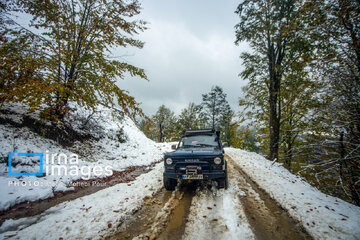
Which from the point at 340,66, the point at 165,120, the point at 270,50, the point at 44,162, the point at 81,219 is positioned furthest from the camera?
the point at 165,120

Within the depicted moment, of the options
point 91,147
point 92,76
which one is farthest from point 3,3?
point 91,147

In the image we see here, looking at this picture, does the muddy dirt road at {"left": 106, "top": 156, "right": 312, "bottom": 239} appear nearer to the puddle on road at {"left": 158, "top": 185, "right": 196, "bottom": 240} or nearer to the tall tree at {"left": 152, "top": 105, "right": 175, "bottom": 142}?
the puddle on road at {"left": 158, "top": 185, "right": 196, "bottom": 240}

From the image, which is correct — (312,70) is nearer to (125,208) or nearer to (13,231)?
(125,208)

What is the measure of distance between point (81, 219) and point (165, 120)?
105ft

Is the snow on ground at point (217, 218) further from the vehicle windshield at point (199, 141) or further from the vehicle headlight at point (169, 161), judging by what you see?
the vehicle windshield at point (199, 141)

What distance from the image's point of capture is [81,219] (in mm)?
2824

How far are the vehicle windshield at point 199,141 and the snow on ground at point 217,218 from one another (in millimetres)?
1800

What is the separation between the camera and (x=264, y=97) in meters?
11.8

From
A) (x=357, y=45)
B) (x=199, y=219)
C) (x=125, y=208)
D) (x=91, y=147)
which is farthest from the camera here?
(x=91, y=147)

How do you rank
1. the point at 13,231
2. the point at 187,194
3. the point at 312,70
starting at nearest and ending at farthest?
the point at 13,231
the point at 187,194
the point at 312,70

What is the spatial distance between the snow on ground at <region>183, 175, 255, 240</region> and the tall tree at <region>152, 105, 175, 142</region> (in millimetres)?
29935

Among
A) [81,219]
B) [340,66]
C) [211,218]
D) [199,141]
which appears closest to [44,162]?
[81,219]

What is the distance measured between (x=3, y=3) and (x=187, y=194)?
381 inches

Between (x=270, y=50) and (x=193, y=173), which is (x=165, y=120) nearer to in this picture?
(x=270, y=50)
